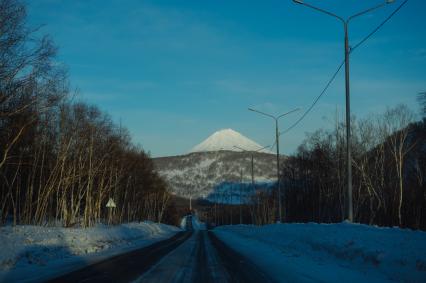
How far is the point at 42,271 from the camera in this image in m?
15.7

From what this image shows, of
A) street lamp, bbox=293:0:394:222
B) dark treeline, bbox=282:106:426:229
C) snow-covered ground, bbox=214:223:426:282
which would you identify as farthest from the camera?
dark treeline, bbox=282:106:426:229

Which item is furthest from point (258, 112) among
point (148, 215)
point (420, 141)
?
point (148, 215)

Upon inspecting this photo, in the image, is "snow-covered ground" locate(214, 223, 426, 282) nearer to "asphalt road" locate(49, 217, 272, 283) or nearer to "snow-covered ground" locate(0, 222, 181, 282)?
"asphalt road" locate(49, 217, 272, 283)

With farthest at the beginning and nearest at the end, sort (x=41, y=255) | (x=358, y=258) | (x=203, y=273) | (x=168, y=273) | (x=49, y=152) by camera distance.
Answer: (x=49, y=152), (x=41, y=255), (x=358, y=258), (x=203, y=273), (x=168, y=273)

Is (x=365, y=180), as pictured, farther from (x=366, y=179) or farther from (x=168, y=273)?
(x=168, y=273)

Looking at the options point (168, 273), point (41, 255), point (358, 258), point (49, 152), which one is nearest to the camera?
point (168, 273)

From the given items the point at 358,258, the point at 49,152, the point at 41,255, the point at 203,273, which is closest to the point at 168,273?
the point at 203,273

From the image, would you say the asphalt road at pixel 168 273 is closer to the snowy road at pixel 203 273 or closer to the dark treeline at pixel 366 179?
the snowy road at pixel 203 273

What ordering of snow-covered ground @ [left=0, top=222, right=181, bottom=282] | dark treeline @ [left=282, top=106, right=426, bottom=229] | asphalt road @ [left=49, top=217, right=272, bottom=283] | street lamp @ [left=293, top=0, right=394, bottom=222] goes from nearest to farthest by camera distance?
1. asphalt road @ [left=49, top=217, right=272, bottom=283]
2. snow-covered ground @ [left=0, top=222, right=181, bottom=282]
3. street lamp @ [left=293, top=0, right=394, bottom=222]
4. dark treeline @ [left=282, top=106, right=426, bottom=229]

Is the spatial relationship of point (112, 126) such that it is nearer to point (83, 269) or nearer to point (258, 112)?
point (258, 112)

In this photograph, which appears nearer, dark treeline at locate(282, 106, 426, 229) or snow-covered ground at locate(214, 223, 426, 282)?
snow-covered ground at locate(214, 223, 426, 282)

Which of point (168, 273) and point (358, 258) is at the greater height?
point (358, 258)

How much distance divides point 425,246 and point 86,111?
4303 cm

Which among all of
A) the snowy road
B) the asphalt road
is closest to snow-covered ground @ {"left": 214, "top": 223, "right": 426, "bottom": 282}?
the snowy road
